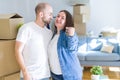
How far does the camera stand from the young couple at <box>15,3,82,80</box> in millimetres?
1887

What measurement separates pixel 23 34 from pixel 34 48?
0.15 m

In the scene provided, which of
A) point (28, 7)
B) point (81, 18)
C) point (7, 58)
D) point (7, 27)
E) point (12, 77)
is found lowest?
point (12, 77)

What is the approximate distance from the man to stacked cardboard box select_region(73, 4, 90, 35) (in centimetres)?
396

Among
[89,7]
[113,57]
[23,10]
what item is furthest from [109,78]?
[23,10]

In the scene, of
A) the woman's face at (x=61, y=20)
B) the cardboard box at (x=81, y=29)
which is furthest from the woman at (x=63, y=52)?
the cardboard box at (x=81, y=29)

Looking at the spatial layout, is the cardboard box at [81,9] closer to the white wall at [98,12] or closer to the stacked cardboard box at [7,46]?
the white wall at [98,12]

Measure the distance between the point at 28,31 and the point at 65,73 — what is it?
0.48 metres

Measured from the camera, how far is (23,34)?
1844 mm

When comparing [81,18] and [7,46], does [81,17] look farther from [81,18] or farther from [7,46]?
[7,46]

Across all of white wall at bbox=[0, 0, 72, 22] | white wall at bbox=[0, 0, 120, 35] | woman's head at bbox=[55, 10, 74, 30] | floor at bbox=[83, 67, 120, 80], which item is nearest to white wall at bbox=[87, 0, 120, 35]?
white wall at bbox=[0, 0, 120, 35]

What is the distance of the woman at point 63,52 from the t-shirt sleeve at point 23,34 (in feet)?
0.81

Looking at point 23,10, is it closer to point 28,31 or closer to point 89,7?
point 89,7

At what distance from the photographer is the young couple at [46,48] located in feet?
6.19

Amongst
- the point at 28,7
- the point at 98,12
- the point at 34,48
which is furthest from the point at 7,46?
the point at 98,12
